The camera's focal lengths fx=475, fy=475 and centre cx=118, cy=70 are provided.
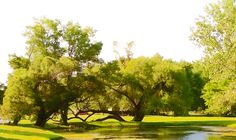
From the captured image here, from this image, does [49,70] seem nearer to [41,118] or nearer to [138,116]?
[41,118]

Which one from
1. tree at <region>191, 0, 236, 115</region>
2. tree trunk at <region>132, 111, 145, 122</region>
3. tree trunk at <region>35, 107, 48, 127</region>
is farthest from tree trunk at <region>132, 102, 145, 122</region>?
tree at <region>191, 0, 236, 115</region>

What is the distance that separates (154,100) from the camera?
91812mm

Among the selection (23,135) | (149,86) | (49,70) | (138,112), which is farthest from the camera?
(138,112)

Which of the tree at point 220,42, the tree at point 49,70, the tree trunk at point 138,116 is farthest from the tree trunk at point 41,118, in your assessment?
the tree at point 220,42

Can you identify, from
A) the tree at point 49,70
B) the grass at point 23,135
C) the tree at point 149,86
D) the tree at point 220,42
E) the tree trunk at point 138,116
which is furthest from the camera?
the tree trunk at point 138,116

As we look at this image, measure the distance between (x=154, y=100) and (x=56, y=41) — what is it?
74.4ft

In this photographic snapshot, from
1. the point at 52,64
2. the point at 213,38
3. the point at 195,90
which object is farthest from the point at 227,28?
the point at 195,90

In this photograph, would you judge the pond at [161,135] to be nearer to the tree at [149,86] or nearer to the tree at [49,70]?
the tree at [49,70]

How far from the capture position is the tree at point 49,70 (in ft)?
224

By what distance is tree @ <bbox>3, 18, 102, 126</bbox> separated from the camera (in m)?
68.4

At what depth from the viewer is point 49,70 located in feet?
238

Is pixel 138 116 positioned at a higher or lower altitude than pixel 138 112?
lower

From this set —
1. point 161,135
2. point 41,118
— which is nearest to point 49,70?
point 41,118

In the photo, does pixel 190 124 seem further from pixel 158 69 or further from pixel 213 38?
pixel 213 38
